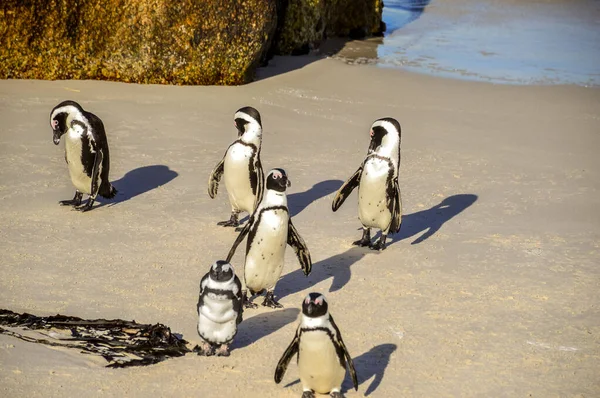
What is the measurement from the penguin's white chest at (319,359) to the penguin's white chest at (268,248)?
1087mm

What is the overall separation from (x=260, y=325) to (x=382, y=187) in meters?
1.63

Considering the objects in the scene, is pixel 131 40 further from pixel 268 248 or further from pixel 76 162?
pixel 268 248

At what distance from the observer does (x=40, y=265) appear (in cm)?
568

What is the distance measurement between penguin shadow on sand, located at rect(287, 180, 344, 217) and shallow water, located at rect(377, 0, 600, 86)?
14.7ft

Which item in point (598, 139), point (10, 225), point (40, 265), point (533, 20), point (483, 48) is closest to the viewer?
point (40, 265)

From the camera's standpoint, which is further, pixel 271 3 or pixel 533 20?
pixel 533 20

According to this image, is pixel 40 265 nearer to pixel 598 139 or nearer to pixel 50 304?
pixel 50 304

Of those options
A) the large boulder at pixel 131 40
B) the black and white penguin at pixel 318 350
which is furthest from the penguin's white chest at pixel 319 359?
the large boulder at pixel 131 40

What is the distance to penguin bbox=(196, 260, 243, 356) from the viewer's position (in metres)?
4.62

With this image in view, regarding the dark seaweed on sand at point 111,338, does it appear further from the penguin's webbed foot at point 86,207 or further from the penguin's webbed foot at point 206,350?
the penguin's webbed foot at point 86,207

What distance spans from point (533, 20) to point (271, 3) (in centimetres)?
717

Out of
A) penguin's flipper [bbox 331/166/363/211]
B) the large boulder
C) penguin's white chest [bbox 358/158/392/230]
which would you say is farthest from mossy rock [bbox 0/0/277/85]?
penguin's white chest [bbox 358/158/392/230]

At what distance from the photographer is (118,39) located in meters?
9.84

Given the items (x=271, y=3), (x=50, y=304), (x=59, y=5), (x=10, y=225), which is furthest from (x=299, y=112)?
(x=50, y=304)
